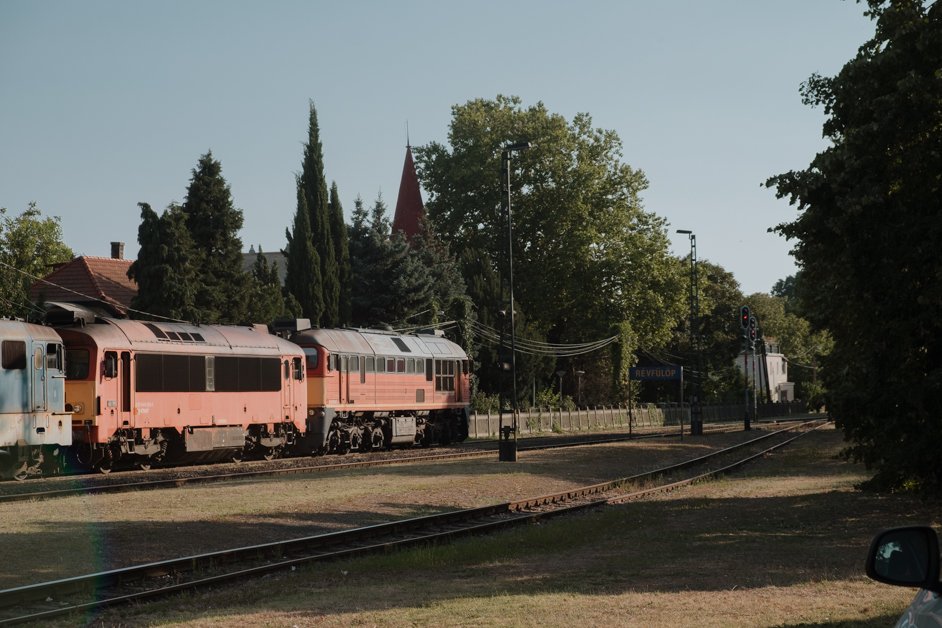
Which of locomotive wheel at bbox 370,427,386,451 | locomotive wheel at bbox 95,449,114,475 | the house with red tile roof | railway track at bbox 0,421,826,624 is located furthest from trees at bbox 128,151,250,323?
railway track at bbox 0,421,826,624

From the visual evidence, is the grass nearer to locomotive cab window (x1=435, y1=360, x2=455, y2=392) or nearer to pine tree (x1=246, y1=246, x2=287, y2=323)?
locomotive cab window (x1=435, y1=360, x2=455, y2=392)

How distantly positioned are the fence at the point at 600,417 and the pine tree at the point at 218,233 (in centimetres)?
1269

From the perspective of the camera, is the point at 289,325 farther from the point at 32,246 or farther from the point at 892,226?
the point at 32,246

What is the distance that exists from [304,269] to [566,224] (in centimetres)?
1907

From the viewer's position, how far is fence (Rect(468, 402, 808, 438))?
55844 mm

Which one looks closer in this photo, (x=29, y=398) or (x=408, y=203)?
(x=29, y=398)

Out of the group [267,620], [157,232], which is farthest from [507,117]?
[267,620]

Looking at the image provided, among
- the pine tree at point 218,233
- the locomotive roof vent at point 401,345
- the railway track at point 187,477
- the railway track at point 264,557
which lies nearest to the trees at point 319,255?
the pine tree at point 218,233

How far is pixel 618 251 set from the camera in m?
75.7

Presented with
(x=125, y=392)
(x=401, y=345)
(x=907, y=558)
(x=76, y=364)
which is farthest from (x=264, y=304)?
(x=907, y=558)

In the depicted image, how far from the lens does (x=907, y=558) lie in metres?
3.74

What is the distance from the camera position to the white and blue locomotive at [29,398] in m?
25.2

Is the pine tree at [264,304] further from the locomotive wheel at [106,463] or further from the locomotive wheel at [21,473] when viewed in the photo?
the locomotive wheel at [21,473]

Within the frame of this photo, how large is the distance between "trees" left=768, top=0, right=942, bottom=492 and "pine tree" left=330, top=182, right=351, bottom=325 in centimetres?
4968
